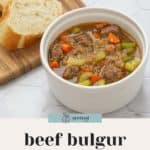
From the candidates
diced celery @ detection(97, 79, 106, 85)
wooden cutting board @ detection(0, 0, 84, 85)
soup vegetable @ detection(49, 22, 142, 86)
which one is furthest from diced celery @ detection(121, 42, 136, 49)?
wooden cutting board @ detection(0, 0, 84, 85)

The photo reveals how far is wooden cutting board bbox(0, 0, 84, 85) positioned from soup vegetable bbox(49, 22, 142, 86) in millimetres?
84

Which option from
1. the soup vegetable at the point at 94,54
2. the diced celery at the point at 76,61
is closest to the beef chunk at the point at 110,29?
the soup vegetable at the point at 94,54

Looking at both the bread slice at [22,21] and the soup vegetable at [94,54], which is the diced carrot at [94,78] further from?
the bread slice at [22,21]

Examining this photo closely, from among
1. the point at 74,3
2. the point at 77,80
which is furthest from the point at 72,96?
the point at 74,3

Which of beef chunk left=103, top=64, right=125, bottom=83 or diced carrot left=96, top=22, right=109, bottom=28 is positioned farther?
diced carrot left=96, top=22, right=109, bottom=28

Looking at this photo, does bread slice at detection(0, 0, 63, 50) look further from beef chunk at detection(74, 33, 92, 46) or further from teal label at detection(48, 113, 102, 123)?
teal label at detection(48, 113, 102, 123)

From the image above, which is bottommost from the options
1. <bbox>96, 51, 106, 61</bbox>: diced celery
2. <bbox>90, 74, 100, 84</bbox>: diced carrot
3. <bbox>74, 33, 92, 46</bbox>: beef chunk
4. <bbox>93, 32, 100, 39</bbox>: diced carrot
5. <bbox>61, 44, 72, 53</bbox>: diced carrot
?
<bbox>90, 74, 100, 84</bbox>: diced carrot

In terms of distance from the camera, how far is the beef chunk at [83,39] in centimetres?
120

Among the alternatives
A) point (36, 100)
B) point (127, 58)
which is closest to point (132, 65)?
point (127, 58)

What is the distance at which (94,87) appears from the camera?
1091mm

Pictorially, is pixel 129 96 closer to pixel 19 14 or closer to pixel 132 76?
pixel 132 76

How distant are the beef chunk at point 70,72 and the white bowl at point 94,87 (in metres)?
0.03

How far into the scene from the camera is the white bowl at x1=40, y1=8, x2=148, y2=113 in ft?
3.62

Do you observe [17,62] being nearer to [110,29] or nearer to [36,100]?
[36,100]
